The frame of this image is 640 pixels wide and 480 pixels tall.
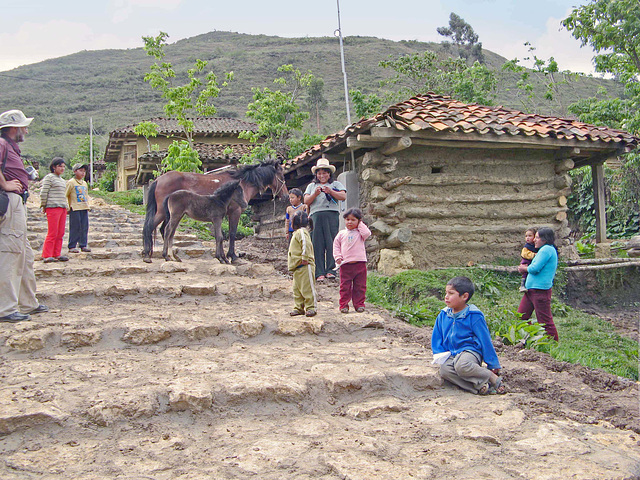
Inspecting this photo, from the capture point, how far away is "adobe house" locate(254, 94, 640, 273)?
918 centimetres

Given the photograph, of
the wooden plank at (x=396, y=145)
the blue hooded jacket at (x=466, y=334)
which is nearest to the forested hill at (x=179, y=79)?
the wooden plank at (x=396, y=145)

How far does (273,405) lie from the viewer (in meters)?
3.88

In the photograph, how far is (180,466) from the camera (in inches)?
117

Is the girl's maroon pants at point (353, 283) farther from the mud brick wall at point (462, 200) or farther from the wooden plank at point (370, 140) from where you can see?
the wooden plank at point (370, 140)

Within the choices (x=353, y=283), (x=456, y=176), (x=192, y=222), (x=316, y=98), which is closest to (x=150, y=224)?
(x=353, y=283)

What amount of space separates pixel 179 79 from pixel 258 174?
76.3 meters

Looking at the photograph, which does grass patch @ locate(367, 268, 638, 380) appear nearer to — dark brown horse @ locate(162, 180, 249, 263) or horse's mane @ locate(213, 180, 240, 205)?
dark brown horse @ locate(162, 180, 249, 263)

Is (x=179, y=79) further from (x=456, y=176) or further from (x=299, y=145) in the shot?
(x=456, y=176)

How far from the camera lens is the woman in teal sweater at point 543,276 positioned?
248 inches

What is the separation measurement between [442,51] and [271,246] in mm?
64945

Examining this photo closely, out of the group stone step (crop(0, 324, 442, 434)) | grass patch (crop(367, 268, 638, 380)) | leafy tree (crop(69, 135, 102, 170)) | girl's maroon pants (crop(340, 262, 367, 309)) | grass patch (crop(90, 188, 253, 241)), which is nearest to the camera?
stone step (crop(0, 324, 442, 434))

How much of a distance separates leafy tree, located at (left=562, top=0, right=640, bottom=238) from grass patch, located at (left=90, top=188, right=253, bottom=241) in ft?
35.2

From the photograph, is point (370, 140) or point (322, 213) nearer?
point (322, 213)

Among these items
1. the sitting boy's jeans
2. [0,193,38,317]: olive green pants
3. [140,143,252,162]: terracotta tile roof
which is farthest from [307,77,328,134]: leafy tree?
the sitting boy's jeans
